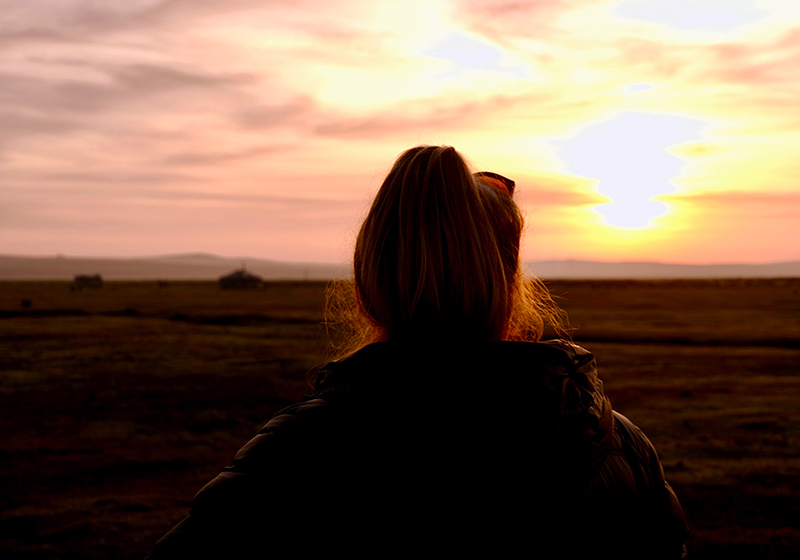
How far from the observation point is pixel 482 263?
148cm

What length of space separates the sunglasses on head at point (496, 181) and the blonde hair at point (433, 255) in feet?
0.32

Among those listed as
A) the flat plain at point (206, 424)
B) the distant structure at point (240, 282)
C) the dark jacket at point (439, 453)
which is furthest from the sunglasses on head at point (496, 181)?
the distant structure at point (240, 282)

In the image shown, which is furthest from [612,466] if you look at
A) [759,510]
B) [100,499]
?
[100,499]

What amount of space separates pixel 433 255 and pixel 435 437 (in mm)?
391

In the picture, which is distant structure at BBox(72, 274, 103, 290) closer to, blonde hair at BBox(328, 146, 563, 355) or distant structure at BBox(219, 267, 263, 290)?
distant structure at BBox(219, 267, 263, 290)

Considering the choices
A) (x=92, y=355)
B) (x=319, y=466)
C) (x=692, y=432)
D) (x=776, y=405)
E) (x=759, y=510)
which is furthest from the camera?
(x=92, y=355)

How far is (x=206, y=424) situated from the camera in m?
11.5

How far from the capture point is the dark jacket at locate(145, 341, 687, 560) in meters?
1.28

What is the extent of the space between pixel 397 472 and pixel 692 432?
426 inches

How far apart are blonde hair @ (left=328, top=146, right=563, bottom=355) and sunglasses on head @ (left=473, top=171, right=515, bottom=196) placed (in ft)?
0.32

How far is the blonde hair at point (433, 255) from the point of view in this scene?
1.45 m

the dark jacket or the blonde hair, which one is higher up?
the blonde hair

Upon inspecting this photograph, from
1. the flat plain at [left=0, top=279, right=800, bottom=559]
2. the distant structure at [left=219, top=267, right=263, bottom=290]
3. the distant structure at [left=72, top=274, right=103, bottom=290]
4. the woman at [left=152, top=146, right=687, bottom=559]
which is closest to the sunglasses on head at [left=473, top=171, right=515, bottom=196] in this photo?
the woman at [left=152, top=146, right=687, bottom=559]

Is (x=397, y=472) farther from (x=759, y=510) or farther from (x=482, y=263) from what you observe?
(x=759, y=510)
